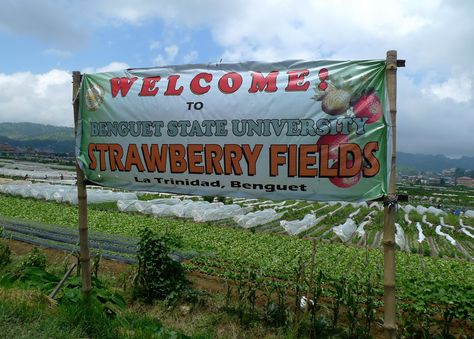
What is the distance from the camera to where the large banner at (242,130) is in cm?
408

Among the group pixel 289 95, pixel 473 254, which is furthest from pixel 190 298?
pixel 473 254

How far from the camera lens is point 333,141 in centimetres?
415

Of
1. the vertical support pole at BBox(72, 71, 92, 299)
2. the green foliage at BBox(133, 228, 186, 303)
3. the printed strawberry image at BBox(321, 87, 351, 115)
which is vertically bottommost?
the green foliage at BBox(133, 228, 186, 303)

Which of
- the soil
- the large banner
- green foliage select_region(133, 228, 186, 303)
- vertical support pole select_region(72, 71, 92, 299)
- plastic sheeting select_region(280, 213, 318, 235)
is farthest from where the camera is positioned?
plastic sheeting select_region(280, 213, 318, 235)

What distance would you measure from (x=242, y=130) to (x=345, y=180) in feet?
4.21

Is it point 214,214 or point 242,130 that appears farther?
point 214,214

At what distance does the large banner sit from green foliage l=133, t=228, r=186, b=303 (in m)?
2.08

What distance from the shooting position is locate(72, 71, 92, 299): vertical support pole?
202 inches

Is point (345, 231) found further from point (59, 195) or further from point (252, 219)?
point (59, 195)

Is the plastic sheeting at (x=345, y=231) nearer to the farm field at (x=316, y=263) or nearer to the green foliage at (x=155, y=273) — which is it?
the farm field at (x=316, y=263)

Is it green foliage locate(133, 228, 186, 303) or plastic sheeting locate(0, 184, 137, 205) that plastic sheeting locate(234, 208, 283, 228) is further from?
green foliage locate(133, 228, 186, 303)

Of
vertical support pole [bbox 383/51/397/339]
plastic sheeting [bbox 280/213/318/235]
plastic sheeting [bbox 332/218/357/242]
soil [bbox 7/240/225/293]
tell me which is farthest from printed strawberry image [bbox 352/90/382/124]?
plastic sheeting [bbox 280/213/318/235]

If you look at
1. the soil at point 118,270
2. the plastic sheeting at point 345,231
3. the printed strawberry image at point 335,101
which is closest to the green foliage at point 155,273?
the soil at point 118,270

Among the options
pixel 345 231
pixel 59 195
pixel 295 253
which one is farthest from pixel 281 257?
pixel 59 195
